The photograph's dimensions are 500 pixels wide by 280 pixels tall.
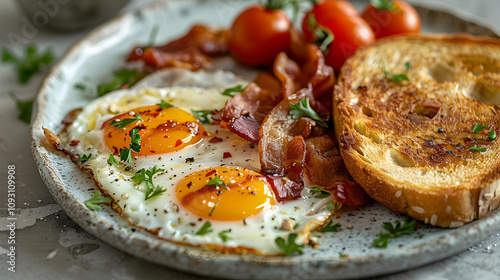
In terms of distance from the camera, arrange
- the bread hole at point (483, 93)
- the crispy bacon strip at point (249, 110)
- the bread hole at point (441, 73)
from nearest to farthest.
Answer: the crispy bacon strip at point (249, 110)
the bread hole at point (483, 93)
the bread hole at point (441, 73)

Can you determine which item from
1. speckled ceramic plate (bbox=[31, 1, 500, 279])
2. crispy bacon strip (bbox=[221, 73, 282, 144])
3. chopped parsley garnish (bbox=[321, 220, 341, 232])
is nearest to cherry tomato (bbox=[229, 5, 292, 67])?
crispy bacon strip (bbox=[221, 73, 282, 144])

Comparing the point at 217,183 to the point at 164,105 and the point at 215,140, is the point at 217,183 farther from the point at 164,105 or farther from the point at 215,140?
the point at 164,105

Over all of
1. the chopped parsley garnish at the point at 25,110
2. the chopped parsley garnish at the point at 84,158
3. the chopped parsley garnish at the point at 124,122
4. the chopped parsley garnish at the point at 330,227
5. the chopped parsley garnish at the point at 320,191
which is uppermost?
the chopped parsley garnish at the point at 124,122

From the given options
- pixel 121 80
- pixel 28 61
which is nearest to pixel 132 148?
pixel 121 80

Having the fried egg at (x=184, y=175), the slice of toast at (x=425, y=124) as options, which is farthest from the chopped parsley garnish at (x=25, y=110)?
the slice of toast at (x=425, y=124)

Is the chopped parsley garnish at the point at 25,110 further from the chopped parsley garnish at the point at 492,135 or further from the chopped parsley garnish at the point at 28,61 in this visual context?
the chopped parsley garnish at the point at 492,135

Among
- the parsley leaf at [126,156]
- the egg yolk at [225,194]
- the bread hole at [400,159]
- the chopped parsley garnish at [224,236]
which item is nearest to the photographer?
the chopped parsley garnish at [224,236]
